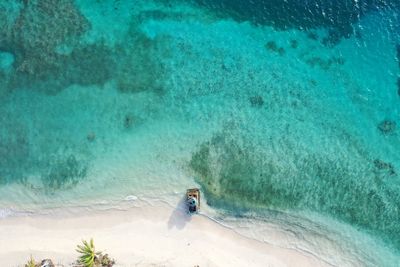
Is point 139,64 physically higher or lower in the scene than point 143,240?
higher

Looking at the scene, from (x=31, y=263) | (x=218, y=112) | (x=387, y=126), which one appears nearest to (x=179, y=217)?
(x=218, y=112)

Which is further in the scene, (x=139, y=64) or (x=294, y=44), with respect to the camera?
(x=294, y=44)

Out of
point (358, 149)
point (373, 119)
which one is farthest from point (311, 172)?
point (373, 119)

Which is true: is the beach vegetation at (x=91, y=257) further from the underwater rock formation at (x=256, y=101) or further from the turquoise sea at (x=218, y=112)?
the underwater rock formation at (x=256, y=101)

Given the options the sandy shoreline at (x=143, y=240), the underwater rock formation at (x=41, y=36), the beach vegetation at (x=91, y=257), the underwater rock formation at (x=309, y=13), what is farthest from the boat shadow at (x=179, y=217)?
the underwater rock formation at (x=309, y=13)

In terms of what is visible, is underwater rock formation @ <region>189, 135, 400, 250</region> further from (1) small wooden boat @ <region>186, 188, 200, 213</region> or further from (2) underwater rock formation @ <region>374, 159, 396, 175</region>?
(1) small wooden boat @ <region>186, 188, 200, 213</region>

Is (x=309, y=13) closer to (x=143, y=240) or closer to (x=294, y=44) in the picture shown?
(x=294, y=44)

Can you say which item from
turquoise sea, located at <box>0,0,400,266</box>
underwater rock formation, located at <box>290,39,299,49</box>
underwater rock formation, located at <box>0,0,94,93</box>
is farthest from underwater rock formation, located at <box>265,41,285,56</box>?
underwater rock formation, located at <box>0,0,94,93</box>
